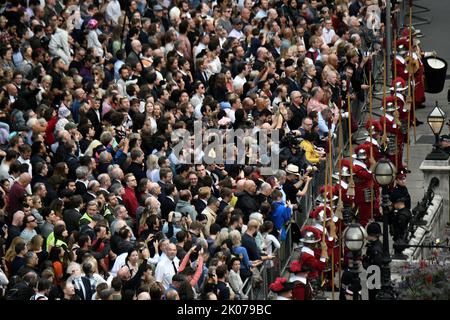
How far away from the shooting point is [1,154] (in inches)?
1347

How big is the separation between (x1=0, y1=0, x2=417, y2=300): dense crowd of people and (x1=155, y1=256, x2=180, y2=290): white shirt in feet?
0.07

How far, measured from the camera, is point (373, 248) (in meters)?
33.0

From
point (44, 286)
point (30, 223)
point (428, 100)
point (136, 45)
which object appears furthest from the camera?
point (428, 100)

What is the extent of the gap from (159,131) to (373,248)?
5.40m

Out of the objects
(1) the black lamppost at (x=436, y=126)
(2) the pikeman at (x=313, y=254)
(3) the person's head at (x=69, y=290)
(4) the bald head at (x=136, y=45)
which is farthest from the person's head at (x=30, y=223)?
(1) the black lamppost at (x=436, y=126)

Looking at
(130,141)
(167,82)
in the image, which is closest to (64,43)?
(167,82)

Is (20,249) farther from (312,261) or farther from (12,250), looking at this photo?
(312,261)

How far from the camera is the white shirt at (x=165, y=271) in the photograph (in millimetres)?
30891

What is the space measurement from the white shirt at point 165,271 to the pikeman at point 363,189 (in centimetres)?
673

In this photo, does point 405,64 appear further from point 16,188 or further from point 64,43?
point 16,188

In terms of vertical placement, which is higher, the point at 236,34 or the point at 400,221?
the point at 236,34

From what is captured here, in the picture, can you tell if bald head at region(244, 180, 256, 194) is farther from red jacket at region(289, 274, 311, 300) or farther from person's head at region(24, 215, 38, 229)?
person's head at region(24, 215, 38, 229)

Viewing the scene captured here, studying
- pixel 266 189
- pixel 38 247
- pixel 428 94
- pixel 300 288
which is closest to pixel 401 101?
pixel 428 94

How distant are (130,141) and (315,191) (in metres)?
3.51
